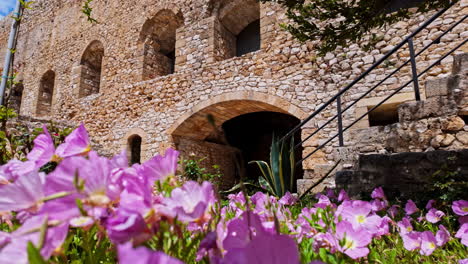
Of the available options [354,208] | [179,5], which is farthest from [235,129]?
[354,208]

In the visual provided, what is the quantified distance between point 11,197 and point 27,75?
1419 cm

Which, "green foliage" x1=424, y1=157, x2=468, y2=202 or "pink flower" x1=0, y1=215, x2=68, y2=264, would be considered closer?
"pink flower" x1=0, y1=215, x2=68, y2=264

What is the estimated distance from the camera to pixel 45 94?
37.4 ft

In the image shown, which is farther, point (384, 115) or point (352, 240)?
point (384, 115)

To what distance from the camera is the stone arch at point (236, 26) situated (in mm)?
7586

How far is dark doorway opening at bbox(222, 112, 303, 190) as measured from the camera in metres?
9.70

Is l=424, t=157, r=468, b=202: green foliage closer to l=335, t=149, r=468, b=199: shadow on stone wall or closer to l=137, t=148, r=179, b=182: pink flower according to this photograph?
l=335, t=149, r=468, b=199: shadow on stone wall

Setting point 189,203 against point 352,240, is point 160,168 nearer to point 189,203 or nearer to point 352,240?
point 189,203

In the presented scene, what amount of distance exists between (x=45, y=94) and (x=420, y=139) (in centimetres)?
1277

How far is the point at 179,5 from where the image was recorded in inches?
317

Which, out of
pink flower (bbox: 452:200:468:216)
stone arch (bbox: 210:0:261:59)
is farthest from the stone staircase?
stone arch (bbox: 210:0:261:59)

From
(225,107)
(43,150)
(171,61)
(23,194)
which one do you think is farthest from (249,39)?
(23,194)

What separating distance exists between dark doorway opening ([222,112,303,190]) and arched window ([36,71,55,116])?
24.6 ft

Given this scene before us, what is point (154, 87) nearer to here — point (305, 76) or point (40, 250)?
point (305, 76)
